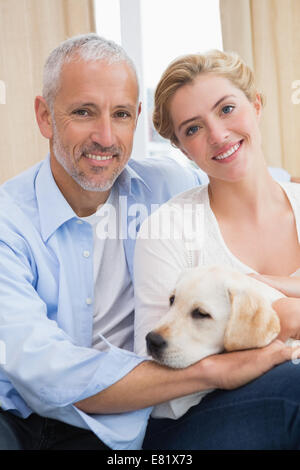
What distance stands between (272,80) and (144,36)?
3.00ft

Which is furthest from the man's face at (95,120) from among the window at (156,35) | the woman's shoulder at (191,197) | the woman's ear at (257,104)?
the window at (156,35)

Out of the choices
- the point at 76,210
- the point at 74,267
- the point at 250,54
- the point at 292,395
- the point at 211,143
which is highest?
the point at 250,54

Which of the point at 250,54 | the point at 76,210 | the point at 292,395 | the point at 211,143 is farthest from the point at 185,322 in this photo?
the point at 250,54

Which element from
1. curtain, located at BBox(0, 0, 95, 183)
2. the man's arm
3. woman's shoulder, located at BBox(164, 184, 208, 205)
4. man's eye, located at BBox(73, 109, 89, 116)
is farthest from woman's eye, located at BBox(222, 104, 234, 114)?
curtain, located at BBox(0, 0, 95, 183)

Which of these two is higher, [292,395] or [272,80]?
[272,80]

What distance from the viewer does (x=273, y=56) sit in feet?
10.5

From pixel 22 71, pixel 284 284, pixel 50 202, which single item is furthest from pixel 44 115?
pixel 22 71

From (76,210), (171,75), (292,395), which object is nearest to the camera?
(292,395)

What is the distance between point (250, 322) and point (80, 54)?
99cm

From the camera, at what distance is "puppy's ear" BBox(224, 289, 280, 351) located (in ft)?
3.80

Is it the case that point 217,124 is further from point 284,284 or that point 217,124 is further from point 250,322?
point 250,322

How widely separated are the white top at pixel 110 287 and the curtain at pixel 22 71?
1.29 metres

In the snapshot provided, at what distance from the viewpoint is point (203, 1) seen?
11.2 feet

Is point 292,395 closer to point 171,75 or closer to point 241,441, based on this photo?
point 241,441
